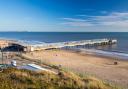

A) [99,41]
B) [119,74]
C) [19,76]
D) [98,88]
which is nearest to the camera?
[98,88]

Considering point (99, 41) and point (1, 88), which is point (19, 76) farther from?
point (99, 41)

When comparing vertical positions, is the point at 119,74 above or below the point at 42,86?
below

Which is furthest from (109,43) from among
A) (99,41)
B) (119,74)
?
(119,74)

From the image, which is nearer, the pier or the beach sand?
the beach sand

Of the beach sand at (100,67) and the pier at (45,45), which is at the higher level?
the pier at (45,45)

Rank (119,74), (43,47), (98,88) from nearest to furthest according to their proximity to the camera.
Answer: (98,88) < (119,74) < (43,47)

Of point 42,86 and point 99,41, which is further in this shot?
point 99,41

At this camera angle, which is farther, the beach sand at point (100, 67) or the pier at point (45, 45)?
Answer: the pier at point (45, 45)

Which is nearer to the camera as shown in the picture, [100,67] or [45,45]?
[100,67]

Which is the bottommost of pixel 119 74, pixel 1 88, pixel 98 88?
pixel 119 74

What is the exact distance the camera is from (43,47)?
1740 inches

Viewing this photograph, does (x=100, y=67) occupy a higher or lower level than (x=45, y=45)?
lower

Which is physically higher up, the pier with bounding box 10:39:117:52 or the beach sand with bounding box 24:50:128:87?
the pier with bounding box 10:39:117:52

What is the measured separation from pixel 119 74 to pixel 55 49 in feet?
85.0
